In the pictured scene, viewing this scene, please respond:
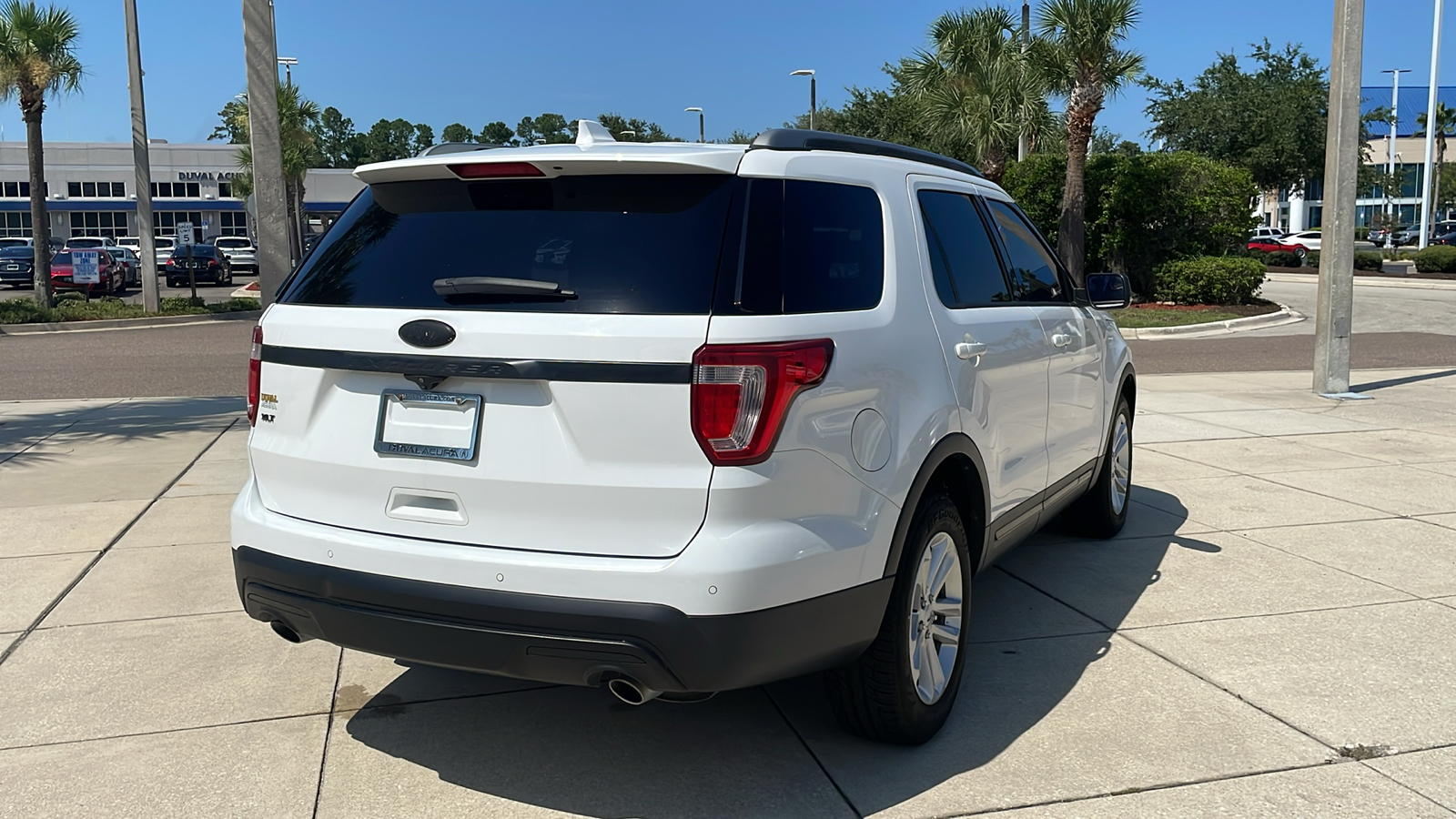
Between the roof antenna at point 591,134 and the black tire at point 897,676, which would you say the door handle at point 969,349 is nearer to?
the black tire at point 897,676

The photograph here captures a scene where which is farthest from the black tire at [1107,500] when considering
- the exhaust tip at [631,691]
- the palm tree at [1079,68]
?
the palm tree at [1079,68]

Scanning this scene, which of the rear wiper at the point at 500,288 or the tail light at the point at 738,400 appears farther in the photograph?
the rear wiper at the point at 500,288

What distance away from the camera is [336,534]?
349 centimetres

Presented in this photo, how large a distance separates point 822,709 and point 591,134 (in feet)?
6.83

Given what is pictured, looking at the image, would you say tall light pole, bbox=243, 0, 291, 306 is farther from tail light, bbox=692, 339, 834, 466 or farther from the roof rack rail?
tail light, bbox=692, 339, 834, 466

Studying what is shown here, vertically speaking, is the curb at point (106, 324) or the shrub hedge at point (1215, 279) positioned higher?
the shrub hedge at point (1215, 279)

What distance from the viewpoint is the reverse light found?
11.3 ft

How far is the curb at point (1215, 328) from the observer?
817 inches

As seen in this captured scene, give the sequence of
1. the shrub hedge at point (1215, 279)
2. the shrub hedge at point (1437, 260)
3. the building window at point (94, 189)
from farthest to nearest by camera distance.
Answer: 1. the building window at point (94, 189)
2. the shrub hedge at point (1437, 260)
3. the shrub hedge at point (1215, 279)

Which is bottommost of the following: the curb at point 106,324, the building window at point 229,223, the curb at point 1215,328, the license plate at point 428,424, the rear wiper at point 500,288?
the curb at point 1215,328

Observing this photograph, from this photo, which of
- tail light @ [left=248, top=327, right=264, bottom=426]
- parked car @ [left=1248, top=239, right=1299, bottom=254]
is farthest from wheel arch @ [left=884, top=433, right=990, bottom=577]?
parked car @ [left=1248, top=239, right=1299, bottom=254]

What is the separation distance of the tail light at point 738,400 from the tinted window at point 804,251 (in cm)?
13

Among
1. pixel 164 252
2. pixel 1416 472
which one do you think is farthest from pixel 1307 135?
pixel 164 252

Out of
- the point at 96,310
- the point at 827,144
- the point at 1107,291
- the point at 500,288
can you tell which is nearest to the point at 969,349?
the point at 827,144
